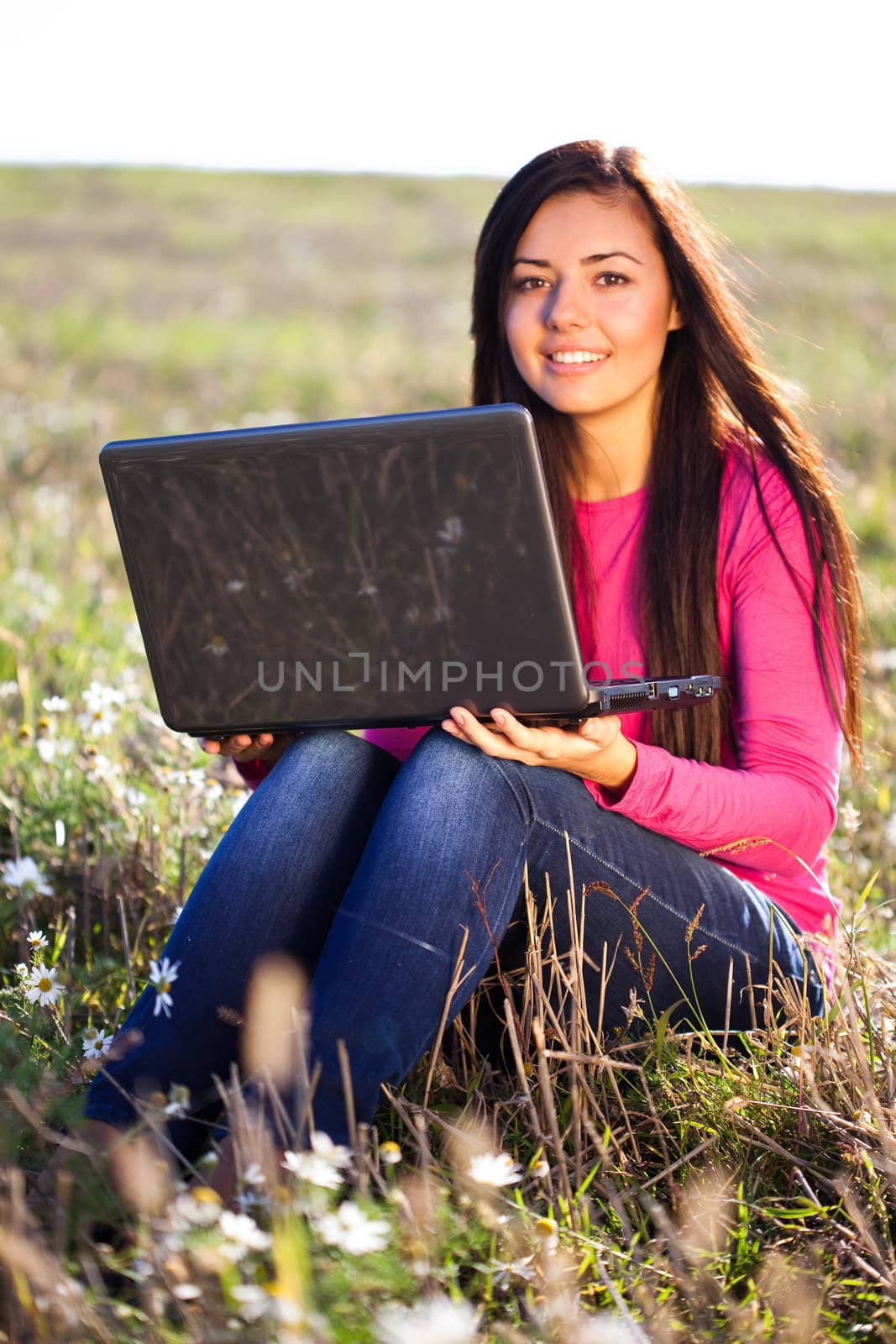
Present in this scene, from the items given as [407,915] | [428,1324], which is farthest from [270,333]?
[428,1324]

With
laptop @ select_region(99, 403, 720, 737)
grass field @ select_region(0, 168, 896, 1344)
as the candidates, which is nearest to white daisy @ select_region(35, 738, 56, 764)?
grass field @ select_region(0, 168, 896, 1344)

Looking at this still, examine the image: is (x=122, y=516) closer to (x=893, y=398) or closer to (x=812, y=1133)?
(x=812, y=1133)

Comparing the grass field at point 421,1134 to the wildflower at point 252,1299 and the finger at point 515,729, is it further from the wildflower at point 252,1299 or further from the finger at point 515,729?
the finger at point 515,729

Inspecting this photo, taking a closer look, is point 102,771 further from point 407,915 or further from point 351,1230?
point 351,1230

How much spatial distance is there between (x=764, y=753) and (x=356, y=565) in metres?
0.70

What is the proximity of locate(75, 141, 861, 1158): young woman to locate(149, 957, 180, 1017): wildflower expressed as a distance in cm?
1

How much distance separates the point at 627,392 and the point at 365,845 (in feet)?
2.95

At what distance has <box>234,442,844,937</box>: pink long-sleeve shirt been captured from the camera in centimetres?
195

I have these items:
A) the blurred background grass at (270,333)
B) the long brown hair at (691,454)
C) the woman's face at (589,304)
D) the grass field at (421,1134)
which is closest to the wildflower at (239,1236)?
the grass field at (421,1134)

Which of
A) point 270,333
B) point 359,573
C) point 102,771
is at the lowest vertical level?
point 102,771

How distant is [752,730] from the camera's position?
2057 mm

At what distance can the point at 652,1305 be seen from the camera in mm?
1488

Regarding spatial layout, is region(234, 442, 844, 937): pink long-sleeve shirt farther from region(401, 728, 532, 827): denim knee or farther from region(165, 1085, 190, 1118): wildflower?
region(165, 1085, 190, 1118): wildflower

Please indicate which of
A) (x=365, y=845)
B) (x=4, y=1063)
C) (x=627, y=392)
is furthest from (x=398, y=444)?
(x=4, y=1063)
